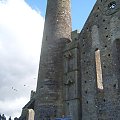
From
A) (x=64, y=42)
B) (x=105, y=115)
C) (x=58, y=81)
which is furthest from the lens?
(x=64, y=42)

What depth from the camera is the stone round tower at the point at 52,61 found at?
549 inches

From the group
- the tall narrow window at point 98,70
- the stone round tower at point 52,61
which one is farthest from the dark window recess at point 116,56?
the stone round tower at point 52,61

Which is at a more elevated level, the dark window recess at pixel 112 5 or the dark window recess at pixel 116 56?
the dark window recess at pixel 112 5

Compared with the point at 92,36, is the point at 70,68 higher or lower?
lower

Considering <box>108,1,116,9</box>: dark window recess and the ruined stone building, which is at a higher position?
<box>108,1,116,9</box>: dark window recess

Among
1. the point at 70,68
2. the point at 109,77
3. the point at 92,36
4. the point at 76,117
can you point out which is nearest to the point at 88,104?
the point at 76,117

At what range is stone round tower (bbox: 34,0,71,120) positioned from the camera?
13.9 meters

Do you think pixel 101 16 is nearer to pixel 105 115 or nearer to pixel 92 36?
pixel 92 36

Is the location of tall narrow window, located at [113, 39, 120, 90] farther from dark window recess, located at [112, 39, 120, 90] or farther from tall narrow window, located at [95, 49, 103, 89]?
tall narrow window, located at [95, 49, 103, 89]

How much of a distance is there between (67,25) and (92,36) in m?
2.81

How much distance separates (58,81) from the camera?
578 inches

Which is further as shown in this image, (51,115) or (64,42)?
(64,42)

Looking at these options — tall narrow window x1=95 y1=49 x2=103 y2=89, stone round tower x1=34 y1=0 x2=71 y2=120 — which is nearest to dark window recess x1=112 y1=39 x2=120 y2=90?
tall narrow window x1=95 y1=49 x2=103 y2=89

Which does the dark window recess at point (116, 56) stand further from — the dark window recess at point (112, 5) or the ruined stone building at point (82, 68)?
the dark window recess at point (112, 5)
